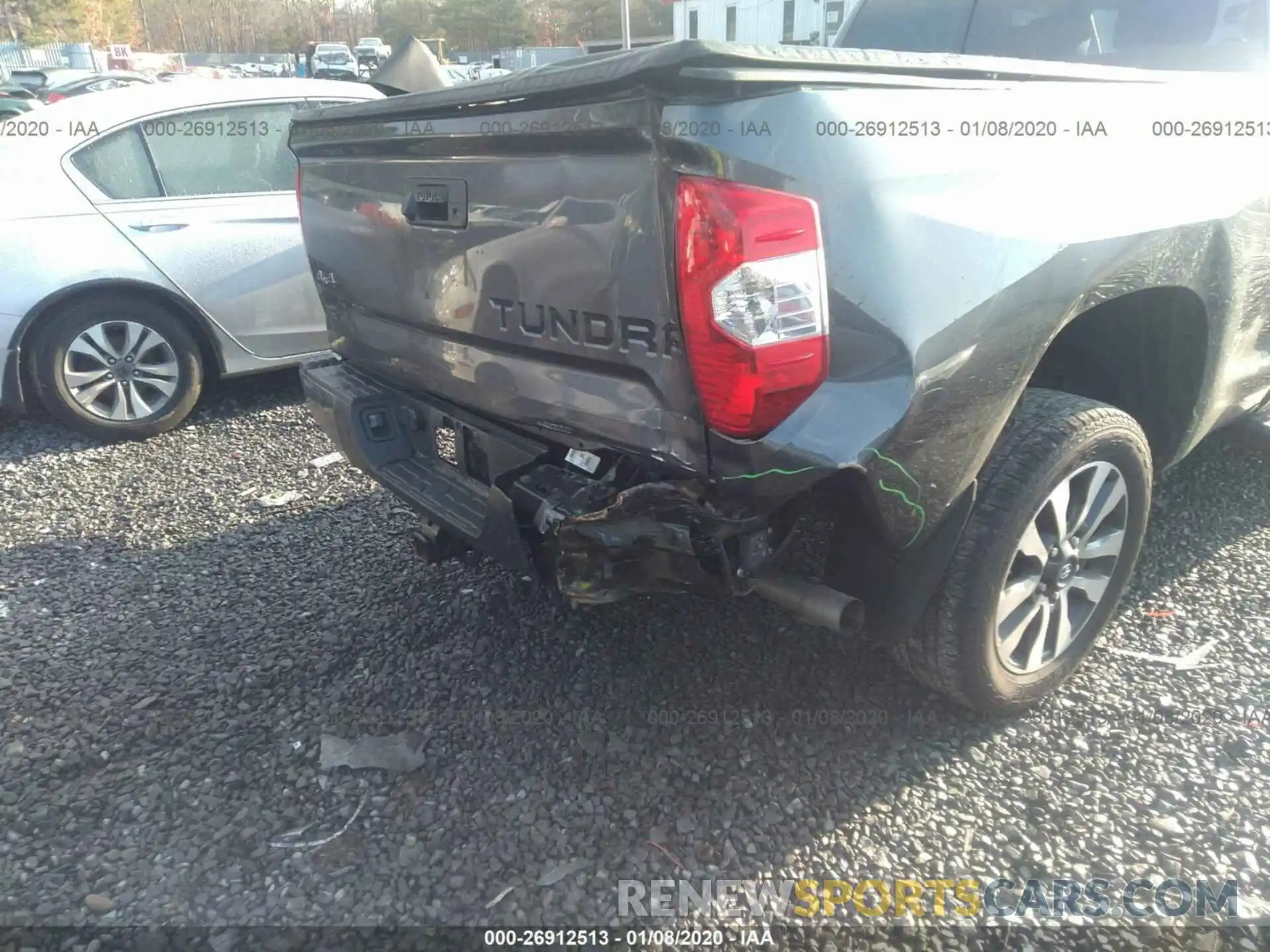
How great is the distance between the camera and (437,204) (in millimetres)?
2213

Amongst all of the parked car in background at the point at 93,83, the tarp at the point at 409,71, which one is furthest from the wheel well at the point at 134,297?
the parked car in background at the point at 93,83

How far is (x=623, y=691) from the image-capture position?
2.65 metres

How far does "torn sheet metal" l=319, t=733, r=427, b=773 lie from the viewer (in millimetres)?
2379

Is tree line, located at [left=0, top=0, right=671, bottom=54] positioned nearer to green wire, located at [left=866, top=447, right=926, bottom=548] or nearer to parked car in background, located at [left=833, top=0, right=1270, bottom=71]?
parked car in background, located at [left=833, top=0, right=1270, bottom=71]

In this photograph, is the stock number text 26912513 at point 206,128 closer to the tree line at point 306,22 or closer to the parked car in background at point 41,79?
the parked car in background at point 41,79

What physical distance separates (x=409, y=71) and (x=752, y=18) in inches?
1538

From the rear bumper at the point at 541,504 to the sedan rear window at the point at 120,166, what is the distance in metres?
2.35

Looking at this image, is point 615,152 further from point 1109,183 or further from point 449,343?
point 1109,183

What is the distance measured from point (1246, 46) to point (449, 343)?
8.97 ft

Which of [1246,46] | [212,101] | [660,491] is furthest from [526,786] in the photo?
[212,101]

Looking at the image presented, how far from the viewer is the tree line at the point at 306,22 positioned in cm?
4706

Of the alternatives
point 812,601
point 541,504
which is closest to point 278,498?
point 541,504

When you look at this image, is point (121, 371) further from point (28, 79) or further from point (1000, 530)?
point (28, 79)

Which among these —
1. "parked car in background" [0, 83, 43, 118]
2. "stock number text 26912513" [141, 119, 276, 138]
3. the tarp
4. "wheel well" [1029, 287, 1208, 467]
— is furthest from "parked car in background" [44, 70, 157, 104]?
"wheel well" [1029, 287, 1208, 467]
